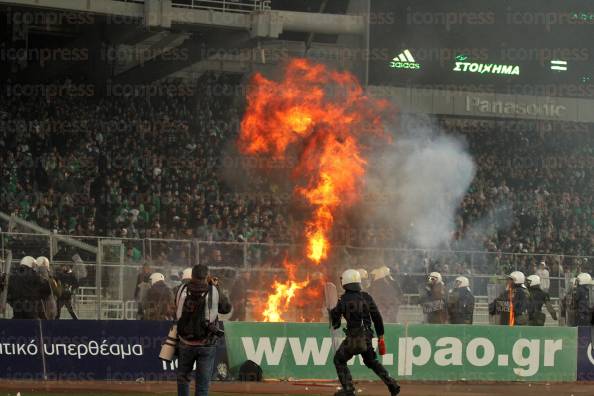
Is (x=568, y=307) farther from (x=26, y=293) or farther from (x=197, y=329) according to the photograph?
(x=197, y=329)

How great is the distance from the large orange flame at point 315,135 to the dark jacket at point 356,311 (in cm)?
850

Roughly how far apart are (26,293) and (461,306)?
853 cm

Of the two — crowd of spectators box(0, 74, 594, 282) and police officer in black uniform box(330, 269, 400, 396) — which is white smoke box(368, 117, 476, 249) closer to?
crowd of spectators box(0, 74, 594, 282)

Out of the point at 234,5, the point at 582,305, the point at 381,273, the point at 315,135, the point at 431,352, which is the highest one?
the point at 234,5

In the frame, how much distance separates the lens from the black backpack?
10945 mm

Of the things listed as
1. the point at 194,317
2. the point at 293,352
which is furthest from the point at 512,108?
the point at 194,317

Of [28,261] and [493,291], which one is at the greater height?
[28,261]

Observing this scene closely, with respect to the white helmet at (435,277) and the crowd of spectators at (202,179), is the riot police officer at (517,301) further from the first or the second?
the crowd of spectators at (202,179)

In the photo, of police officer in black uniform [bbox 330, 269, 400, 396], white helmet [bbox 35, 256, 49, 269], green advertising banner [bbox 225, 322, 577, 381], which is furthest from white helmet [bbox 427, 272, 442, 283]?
police officer in black uniform [bbox 330, 269, 400, 396]

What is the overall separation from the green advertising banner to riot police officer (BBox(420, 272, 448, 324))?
2.29m

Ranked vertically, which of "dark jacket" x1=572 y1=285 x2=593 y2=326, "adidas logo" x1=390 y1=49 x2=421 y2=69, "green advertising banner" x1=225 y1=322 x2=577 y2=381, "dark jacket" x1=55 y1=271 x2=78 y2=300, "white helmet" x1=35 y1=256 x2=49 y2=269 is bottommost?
"green advertising banner" x1=225 y1=322 x2=577 y2=381

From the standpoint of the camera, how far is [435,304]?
2108 centimetres

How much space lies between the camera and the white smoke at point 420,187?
30656 mm

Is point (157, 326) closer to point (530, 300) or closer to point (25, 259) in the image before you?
point (25, 259)
